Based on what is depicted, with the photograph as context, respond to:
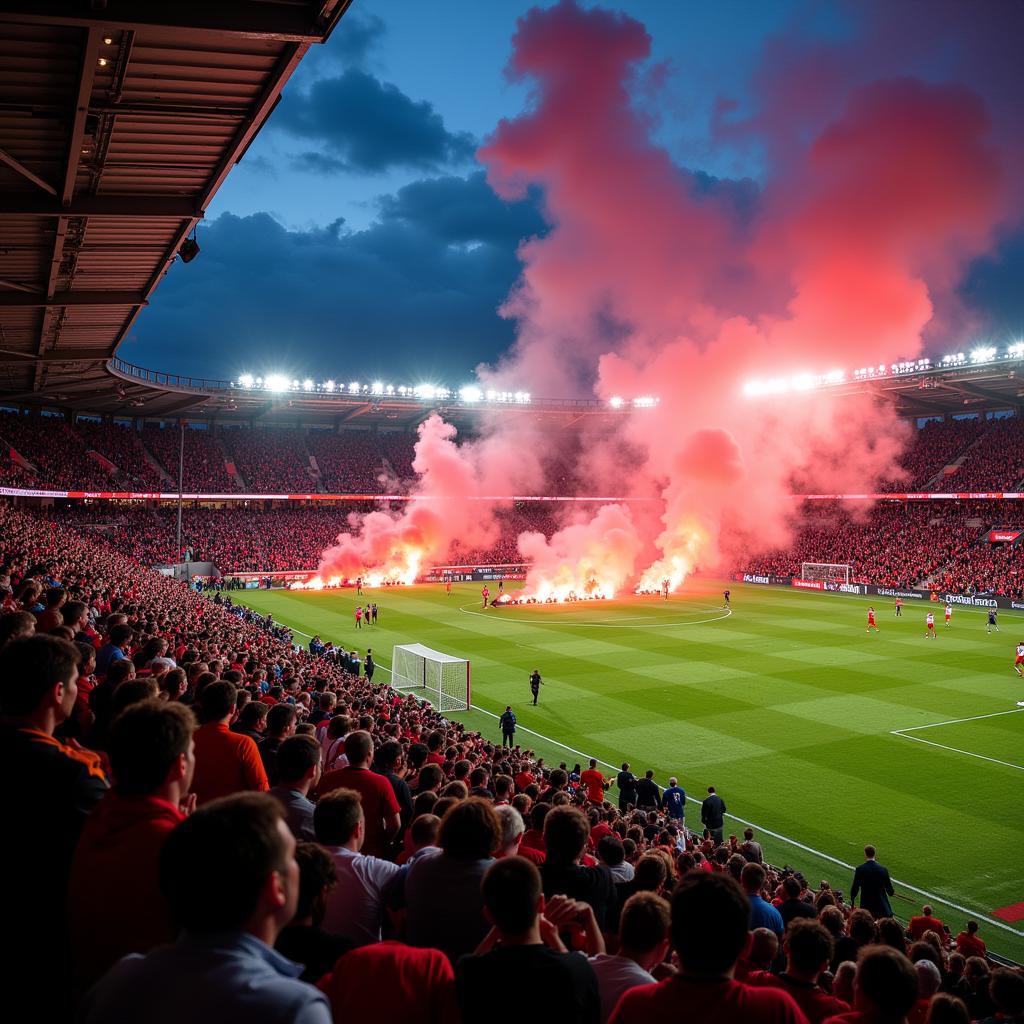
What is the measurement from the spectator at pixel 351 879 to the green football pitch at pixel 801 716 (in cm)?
1138

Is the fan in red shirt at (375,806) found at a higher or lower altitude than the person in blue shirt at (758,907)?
higher

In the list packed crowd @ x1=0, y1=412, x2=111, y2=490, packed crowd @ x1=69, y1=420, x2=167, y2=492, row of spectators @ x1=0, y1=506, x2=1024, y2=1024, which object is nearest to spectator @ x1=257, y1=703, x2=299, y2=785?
row of spectators @ x1=0, y1=506, x2=1024, y2=1024

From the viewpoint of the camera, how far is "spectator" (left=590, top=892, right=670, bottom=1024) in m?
3.42

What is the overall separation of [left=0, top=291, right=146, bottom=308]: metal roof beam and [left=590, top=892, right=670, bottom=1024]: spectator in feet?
76.6

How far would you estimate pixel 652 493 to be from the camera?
78.2m

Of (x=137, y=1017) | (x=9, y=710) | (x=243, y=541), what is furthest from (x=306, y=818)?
(x=243, y=541)

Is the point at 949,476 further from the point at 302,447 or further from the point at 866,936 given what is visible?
the point at 866,936

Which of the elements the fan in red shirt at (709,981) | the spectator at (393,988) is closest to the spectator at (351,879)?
the spectator at (393,988)

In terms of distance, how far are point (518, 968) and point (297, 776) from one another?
2.73m

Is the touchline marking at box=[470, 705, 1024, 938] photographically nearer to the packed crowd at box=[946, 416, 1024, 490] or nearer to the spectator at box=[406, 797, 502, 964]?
the spectator at box=[406, 797, 502, 964]

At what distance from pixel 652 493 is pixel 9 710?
7650cm

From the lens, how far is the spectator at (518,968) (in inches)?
109

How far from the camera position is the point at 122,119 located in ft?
42.5

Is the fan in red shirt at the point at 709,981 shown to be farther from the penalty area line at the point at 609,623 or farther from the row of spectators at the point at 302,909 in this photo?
the penalty area line at the point at 609,623
